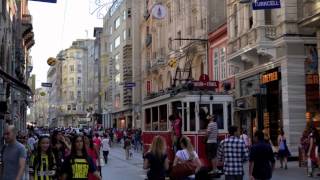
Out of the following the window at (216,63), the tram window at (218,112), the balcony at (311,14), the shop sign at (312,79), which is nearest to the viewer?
the tram window at (218,112)

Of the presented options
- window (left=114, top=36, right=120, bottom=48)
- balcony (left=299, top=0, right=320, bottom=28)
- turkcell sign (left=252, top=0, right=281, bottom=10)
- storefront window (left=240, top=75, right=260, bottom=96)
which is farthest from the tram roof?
window (left=114, top=36, right=120, bottom=48)

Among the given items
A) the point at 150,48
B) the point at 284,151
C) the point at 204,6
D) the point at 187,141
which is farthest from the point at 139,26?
the point at 187,141

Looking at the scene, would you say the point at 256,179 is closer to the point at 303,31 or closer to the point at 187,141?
the point at 187,141

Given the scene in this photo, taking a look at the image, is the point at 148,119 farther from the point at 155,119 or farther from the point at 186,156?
the point at 186,156

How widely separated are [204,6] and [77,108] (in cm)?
9836

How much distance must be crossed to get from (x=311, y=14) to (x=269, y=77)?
5609 mm

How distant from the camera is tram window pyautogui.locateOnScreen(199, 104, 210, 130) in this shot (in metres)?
19.1

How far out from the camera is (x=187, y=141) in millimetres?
10656

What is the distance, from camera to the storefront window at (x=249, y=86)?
31438mm

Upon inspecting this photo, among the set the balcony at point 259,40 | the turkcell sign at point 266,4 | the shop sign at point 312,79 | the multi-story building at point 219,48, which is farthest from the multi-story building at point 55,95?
the turkcell sign at point 266,4

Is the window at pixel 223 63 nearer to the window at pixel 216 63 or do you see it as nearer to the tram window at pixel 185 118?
the window at pixel 216 63

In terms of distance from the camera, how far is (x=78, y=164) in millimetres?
8492

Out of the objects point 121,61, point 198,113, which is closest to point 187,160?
point 198,113

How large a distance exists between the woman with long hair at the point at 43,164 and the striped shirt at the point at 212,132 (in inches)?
355
